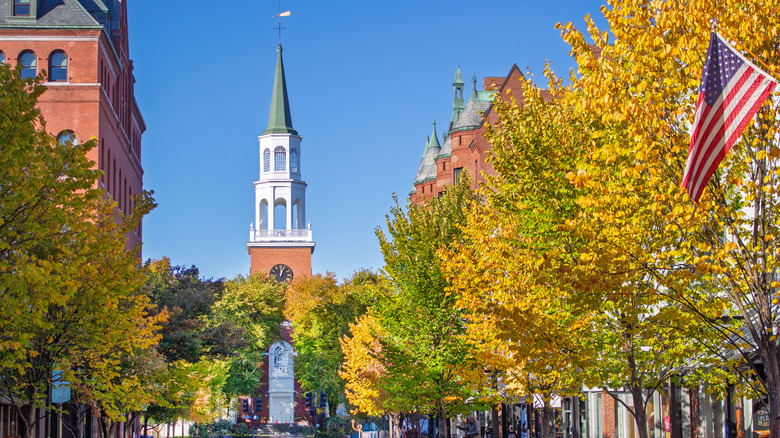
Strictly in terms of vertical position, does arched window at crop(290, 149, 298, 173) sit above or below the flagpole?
above

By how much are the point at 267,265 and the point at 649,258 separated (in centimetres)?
9999

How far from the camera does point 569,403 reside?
1490 inches

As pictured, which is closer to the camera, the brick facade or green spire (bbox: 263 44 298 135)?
the brick facade

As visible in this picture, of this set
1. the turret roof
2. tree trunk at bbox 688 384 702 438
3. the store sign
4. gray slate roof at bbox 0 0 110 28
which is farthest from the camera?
the turret roof

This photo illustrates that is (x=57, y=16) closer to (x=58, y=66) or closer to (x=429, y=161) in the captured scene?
(x=58, y=66)

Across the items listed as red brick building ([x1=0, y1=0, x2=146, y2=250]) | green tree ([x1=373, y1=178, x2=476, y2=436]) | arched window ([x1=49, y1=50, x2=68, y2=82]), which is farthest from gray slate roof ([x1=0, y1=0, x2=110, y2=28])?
green tree ([x1=373, y1=178, x2=476, y2=436])

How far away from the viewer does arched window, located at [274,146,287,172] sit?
118000 mm

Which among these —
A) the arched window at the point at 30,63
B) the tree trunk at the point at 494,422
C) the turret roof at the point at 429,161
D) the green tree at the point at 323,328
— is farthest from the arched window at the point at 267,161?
the arched window at the point at 30,63

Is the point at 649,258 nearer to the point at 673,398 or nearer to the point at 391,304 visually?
the point at 673,398

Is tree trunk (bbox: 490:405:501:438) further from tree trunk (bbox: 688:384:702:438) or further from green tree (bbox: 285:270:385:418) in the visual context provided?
green tree (bbox: 285:270:385:418)

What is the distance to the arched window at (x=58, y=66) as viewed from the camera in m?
45.8

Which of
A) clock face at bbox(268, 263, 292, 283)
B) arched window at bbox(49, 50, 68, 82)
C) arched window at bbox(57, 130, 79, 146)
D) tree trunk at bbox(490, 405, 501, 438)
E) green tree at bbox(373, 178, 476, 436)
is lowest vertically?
tree trunk at bbox(490, 405, 501, 438)

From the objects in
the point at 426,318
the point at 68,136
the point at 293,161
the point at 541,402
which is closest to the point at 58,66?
the point at 68,136

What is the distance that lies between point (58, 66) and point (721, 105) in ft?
130
